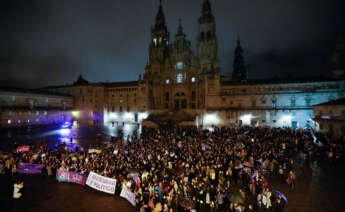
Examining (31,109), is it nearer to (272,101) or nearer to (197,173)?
(197,173)

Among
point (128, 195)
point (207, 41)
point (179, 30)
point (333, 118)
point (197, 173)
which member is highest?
point (179, 30)

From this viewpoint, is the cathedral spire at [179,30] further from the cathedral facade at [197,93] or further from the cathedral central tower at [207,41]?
the cathedral central tower at [207,41]

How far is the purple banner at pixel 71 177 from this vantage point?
448 inches

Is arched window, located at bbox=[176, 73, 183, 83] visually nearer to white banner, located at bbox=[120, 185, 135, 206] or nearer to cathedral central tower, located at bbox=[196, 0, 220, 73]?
cathedral central tower, located at bbox=[196, 0, 220, 73]

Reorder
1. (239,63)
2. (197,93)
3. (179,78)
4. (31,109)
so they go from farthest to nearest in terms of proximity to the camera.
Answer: (239,63) → (179,78) → (197,93) → (31,109)

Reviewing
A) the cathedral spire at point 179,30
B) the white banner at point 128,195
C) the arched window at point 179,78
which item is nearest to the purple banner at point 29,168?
the white banner at point 128,195

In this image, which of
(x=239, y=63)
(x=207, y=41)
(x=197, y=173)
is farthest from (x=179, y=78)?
(x=197, y=173)

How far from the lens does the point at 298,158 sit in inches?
639

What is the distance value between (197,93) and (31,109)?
42.2 meters

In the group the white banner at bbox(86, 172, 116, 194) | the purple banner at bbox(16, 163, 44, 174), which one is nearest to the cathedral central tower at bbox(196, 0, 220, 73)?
the white banner at bbox(86, 172, 116, 194)

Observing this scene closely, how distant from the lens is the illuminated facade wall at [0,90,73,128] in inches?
1396

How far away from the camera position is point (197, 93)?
43688 mm

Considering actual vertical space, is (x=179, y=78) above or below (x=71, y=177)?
above

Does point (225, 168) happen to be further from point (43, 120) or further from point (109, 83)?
point (109, 83)
